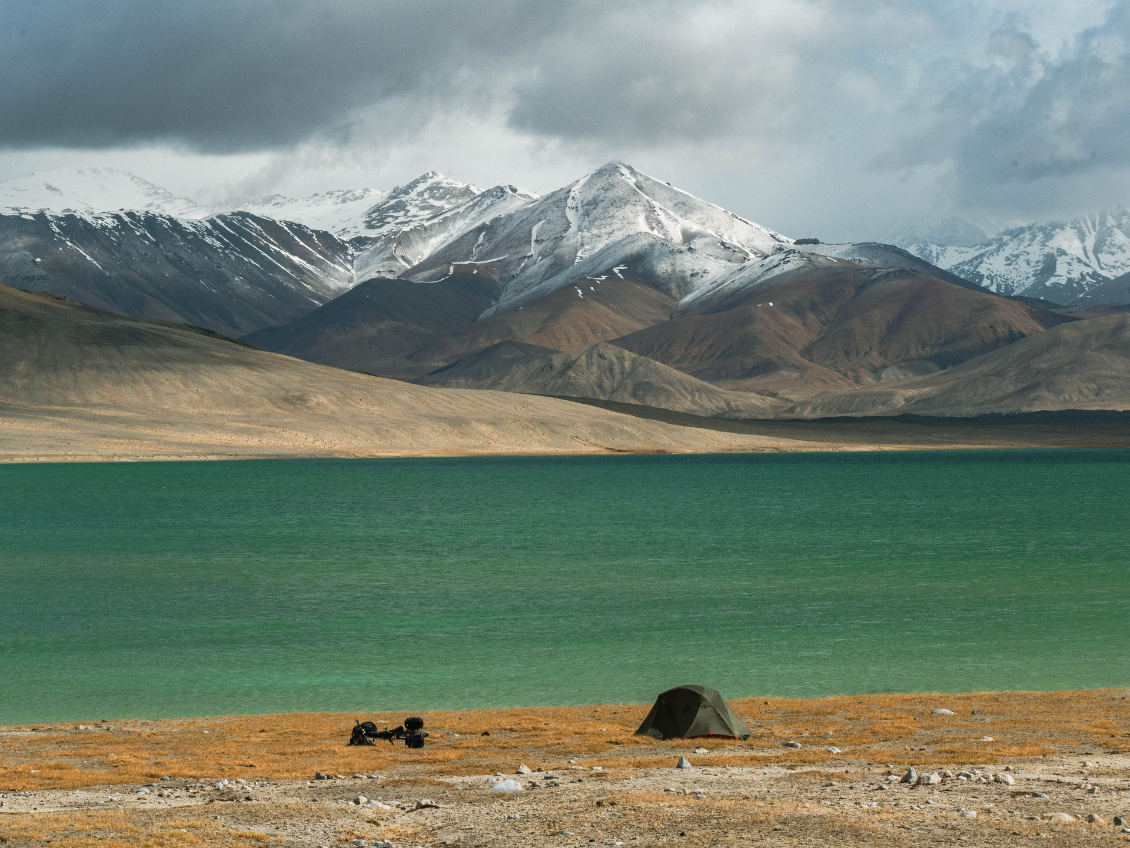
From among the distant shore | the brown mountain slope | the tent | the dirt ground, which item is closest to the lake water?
the dirt ground

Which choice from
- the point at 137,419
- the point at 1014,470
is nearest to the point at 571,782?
the point at 1014,470

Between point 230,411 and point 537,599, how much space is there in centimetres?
13671

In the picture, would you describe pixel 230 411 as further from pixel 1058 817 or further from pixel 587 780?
pixel 1058 817

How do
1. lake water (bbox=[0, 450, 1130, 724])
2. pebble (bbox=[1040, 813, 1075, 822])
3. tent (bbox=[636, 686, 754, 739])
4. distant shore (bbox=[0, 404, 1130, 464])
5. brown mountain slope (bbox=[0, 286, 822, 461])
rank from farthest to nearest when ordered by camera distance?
brown mountain slope (bbox=[0, 286, 822, 461]) → distant shore (bbox=[0, 404, 1130, 464]) → lake water (bbox=[0, 450, 1130, 724]) → tent (bbox=[636, 686, 754, 739]) → pebble (bbox=[1040, 813, 1075, 822])

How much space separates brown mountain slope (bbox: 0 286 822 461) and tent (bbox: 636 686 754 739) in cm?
12880

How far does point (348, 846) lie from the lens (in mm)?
11906

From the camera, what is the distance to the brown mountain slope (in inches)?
5866

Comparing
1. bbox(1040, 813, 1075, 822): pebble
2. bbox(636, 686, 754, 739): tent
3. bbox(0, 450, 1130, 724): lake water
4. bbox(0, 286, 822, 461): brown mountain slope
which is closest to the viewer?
bbox(1040, 813, 1075, 822): pebble

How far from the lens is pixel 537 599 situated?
127 feet

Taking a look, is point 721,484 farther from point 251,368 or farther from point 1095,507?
point 251,368

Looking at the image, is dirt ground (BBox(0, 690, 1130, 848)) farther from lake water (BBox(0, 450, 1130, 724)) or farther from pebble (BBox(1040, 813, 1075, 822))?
lake water (BBox(0, 450, 1130, 724))

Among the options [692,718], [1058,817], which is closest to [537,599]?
[692,718]

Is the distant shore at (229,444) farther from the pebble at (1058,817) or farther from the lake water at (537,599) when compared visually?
the pebble at (1058,817)

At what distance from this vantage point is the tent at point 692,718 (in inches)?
735
